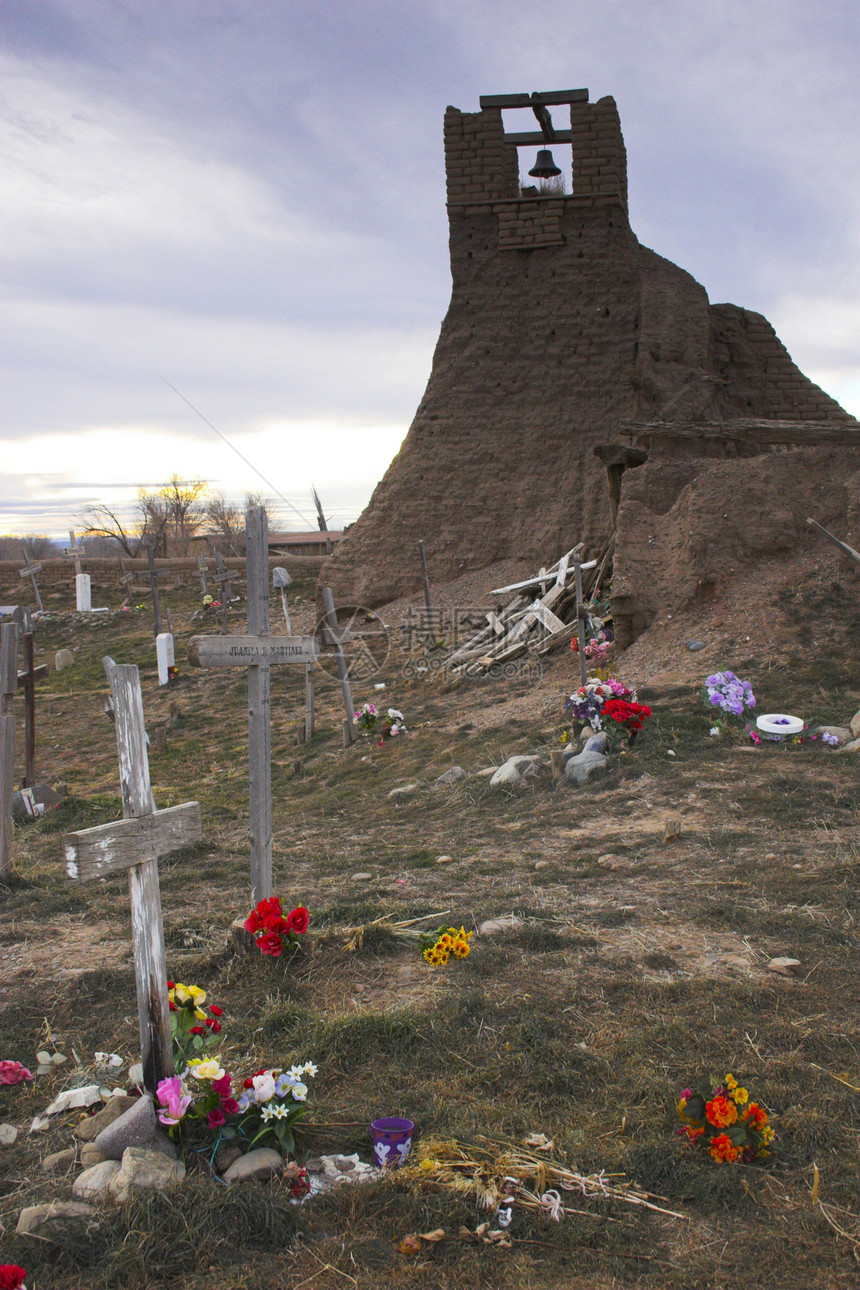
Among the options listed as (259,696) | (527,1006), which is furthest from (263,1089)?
(259,696)

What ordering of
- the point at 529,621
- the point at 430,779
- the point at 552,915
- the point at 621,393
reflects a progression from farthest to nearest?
the point at 621,393 < the point at 529,621 < the point at 430,779 < the point at 552,915

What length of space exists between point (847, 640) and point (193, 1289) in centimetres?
888

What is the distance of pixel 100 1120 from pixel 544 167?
14.8 meters

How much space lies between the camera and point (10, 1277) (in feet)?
7.15

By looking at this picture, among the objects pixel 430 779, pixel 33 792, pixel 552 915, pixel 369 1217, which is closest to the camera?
pixel 369 1217

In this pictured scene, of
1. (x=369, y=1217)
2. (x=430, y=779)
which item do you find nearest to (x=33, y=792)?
(x=430, y=779)

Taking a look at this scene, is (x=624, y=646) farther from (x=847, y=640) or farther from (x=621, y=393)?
(x=621, y=393)

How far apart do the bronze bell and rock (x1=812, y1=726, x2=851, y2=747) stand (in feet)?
34.8

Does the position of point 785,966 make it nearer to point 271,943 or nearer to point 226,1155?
point 271,943

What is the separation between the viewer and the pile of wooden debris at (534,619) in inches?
505

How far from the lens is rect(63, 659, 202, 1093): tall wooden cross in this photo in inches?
120

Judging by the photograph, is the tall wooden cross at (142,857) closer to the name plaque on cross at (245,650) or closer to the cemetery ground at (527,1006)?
the cemetery ground at (527,1006)

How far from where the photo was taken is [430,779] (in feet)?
30.7

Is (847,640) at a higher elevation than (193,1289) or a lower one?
higher
